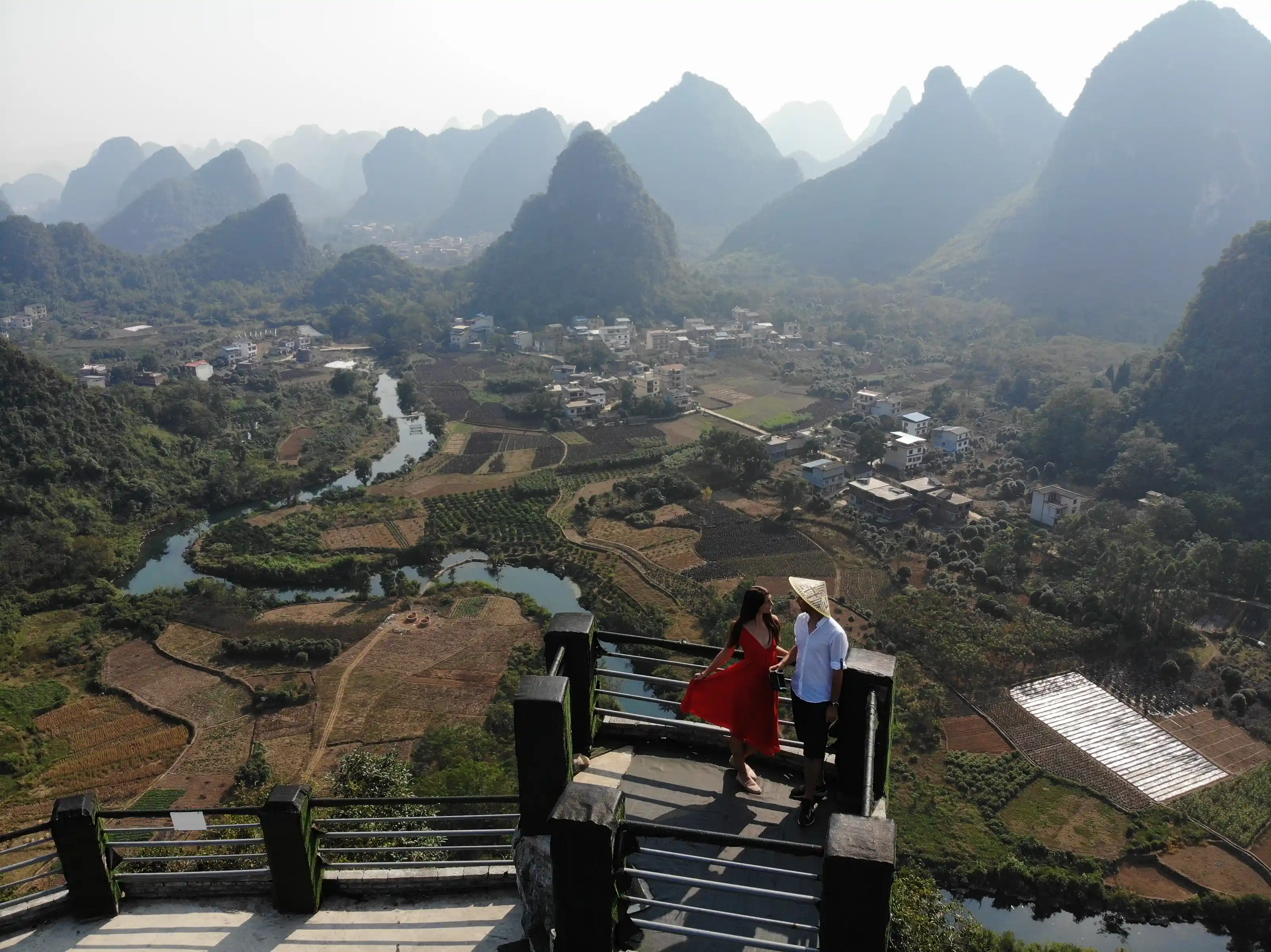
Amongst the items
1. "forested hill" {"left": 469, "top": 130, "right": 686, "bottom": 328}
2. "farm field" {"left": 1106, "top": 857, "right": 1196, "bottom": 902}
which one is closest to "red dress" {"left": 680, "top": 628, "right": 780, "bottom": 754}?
"farm field" {"left": 1106, "top": 857, "right": 1196, "bottom": 902}

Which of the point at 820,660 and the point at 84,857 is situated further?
the point at 84,857

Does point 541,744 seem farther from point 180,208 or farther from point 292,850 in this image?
point 180,208

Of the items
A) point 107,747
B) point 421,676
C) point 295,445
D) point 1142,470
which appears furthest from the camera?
point 295,445

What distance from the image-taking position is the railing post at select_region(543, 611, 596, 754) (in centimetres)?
362

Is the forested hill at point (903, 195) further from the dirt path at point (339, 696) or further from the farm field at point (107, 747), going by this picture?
the farm field at point (107, 747)

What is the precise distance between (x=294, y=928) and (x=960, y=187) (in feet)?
260

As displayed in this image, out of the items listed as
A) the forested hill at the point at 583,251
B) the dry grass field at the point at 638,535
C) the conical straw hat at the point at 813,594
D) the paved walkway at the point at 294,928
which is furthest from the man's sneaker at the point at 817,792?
the forested hill at the point at 583,251

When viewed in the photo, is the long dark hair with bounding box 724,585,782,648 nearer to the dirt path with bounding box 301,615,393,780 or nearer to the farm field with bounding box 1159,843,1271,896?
the farm field with bounding box 1159,843,1271,896

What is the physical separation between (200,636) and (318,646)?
2.95 m

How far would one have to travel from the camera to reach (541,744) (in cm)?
314

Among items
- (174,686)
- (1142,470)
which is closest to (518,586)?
(174,686)

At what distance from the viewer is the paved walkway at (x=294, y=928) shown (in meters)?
3.58

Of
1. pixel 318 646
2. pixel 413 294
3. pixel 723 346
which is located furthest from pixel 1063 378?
pixel 413 294

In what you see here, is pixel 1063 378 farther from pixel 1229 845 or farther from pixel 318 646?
pixel 318 646
